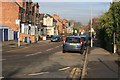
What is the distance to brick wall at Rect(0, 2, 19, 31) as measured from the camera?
217 feet

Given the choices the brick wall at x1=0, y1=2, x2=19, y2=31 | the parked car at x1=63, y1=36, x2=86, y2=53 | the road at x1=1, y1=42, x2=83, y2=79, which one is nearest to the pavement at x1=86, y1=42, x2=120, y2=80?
the road at x1=1, y1=42, x2=83, y2=79

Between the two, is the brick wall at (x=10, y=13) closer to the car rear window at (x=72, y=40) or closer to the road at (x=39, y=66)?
the car rear window at (x=72, y=40)

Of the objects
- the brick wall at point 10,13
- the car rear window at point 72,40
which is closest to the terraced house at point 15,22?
the brick wall at point 10,13

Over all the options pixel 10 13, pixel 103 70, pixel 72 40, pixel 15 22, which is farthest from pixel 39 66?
pixel 10 13

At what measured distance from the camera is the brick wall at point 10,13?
66.2m

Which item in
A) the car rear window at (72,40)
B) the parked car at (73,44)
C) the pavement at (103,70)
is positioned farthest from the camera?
the car rear window at (72,40)

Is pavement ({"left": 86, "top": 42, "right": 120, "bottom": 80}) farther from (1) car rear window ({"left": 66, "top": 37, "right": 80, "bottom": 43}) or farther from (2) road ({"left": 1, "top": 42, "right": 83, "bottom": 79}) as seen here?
(1) car rear window ({"left": 66, "top": 37, "right": 80, "bottom": 43})

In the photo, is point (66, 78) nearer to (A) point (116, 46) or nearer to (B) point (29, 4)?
(A) point (116, 46)

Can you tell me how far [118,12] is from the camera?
1110 inches

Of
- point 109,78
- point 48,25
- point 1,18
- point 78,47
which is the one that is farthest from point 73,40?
point 48,25

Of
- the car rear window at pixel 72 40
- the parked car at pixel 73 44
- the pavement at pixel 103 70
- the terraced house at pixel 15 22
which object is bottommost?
the pavement at pixel 103 70

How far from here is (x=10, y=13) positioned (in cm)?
6712

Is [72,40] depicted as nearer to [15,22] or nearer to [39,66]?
[39,66]

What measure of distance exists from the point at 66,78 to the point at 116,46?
1648 centimetres
